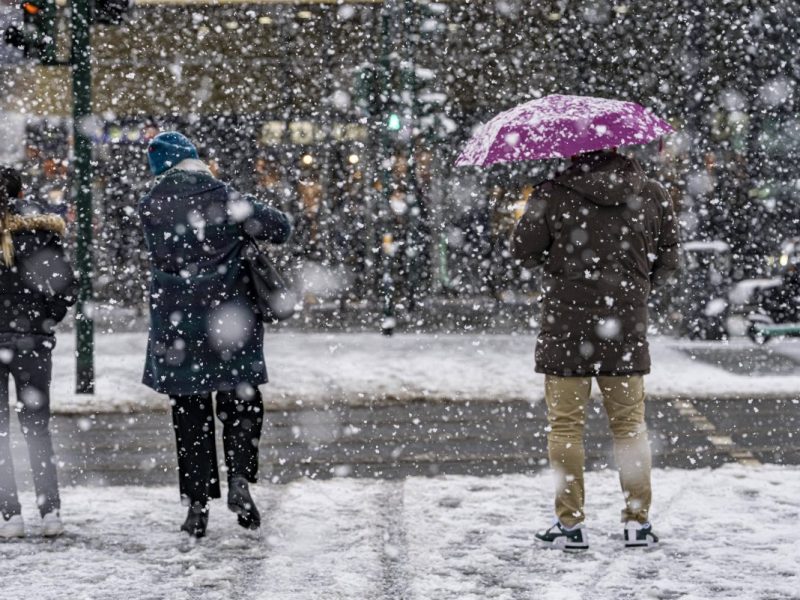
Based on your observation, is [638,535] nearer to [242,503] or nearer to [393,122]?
[242,503]

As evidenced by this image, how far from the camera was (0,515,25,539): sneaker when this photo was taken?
5648 mm

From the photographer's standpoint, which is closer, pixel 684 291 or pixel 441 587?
pixel 441 587

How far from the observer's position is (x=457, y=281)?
2367cm

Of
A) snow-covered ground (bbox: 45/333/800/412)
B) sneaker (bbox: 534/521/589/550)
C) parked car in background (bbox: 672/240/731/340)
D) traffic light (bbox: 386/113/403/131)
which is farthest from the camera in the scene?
traffic light (bbox: 386/113/403/131)

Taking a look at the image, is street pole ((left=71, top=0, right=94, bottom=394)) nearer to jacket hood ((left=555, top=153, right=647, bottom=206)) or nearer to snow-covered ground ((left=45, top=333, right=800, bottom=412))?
snow-covered ground ((left=45, top=333, right=800, bottom=412))

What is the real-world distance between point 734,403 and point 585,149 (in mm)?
5606

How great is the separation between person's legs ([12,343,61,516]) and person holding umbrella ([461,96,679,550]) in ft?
7.67

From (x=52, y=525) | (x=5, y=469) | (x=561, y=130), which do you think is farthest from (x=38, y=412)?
(x=561, y=130)

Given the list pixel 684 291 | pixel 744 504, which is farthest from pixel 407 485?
pixel 684 291

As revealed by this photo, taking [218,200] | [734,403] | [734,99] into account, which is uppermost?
[734,99]

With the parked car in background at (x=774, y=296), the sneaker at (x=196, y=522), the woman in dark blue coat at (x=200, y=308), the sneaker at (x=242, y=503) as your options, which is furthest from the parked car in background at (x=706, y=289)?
the sneaker at (x=196, y=522)

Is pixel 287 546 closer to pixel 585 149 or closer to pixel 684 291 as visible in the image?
pixel 585 149

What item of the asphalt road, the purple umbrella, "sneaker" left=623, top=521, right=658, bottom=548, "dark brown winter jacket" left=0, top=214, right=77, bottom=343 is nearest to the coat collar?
"dark brown winter jacket" left=0, top=214, right=77, bottom=343

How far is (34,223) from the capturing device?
563cm
